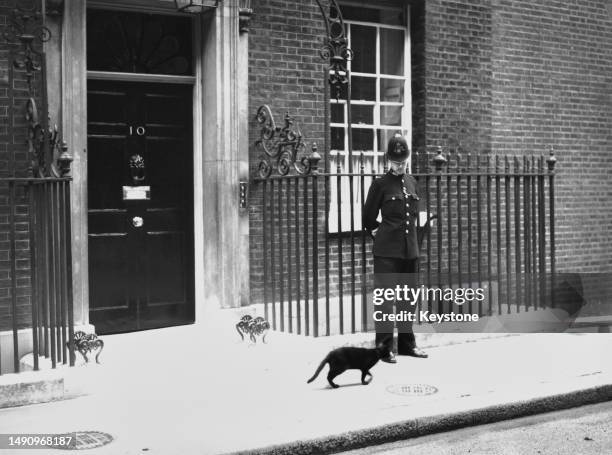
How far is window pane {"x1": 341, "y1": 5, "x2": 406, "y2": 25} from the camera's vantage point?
10430 millimetres

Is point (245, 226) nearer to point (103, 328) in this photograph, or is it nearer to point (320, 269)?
point (320, 269)

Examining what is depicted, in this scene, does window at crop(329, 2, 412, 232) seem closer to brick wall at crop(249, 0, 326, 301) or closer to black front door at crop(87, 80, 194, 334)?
brick wall at crop(249, 0, 326, 301)

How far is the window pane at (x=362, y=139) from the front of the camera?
10.5m

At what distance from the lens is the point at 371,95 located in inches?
419

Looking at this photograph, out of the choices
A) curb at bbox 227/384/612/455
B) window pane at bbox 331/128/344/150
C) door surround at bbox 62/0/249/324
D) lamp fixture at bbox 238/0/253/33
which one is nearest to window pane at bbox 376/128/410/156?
window pane at bbox 331/128/344/150

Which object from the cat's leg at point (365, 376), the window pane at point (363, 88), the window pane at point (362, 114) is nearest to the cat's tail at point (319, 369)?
the cat's leg at point (365, 376)

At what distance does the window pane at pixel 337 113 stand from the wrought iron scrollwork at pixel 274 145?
0.82m

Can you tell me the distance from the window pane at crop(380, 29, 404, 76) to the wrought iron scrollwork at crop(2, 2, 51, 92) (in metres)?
4.12

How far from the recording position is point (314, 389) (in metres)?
7.12

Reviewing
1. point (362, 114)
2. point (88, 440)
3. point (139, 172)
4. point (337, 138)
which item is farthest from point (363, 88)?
point (88, 440)

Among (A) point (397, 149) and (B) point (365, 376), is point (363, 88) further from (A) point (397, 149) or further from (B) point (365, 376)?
(B) point (365, 376)

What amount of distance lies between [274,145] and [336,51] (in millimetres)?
1213

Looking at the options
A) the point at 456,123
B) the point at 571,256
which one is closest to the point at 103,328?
the point at 456,123

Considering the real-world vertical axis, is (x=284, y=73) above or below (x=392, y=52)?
below
